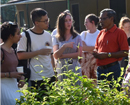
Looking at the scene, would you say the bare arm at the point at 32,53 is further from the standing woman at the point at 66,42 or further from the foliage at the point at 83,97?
the foliage at the point at 83,97

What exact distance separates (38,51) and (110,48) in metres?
1.18

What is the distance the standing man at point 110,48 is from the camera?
16.2 feet

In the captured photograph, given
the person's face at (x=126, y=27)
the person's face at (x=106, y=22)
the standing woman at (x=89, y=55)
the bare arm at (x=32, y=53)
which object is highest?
the person's face at (x=106, y=22)

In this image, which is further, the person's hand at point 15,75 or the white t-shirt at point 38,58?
the white t-shirt at point 38,58

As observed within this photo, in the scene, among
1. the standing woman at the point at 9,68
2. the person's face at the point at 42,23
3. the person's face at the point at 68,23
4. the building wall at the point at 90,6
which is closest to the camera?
the standing woman at the point at 9,68

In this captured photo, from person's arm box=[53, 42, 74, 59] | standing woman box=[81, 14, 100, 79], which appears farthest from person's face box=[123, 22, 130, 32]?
person's arm box=[53, 42, 74, 59]

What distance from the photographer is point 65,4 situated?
23.8 metres

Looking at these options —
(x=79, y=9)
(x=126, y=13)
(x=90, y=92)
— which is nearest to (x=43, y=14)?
(x=90, y=92)

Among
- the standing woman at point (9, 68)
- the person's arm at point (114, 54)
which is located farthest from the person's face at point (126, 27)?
the standing woman at point (9, 68)

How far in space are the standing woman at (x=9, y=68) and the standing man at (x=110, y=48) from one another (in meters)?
1.50

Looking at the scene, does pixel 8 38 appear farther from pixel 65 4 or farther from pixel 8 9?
pixel 8 9

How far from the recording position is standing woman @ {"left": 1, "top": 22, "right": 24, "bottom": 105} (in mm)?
3760

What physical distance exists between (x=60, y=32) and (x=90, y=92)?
2.58 metres

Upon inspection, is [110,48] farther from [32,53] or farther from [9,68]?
[9,68]
